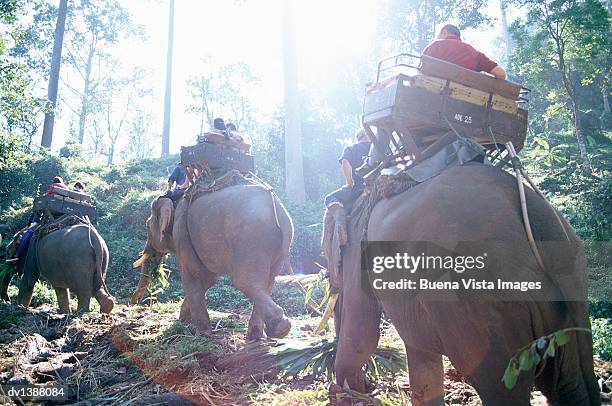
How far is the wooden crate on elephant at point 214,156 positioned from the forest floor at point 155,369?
217cm

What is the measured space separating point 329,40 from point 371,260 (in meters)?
27.5

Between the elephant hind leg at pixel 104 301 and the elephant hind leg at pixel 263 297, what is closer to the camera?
the elephant hind leg at pixel 263 297

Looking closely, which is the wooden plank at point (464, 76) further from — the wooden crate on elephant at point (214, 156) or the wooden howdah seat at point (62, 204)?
the wooden howdah seat at point (62, 204)

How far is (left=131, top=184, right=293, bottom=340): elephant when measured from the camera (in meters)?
5.99

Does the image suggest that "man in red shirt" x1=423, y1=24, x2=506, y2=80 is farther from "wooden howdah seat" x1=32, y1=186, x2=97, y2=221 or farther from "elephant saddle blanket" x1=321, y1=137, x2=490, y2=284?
"wooden howdah seat" x1=32, y1=186, x2=97, y2=221

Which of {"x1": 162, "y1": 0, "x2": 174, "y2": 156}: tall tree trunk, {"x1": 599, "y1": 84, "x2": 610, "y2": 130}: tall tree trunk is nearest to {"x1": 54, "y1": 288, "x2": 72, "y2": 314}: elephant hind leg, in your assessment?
{"x1": 162, "y1": 0, "x2": 174, "y2": 156}: tall tree trunk

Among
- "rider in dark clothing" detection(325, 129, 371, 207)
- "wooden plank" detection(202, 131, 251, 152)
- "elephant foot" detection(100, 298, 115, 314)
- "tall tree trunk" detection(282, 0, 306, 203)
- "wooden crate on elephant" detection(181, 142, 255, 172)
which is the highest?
"tall tree trunk" detection(282, 0, 306, 203)

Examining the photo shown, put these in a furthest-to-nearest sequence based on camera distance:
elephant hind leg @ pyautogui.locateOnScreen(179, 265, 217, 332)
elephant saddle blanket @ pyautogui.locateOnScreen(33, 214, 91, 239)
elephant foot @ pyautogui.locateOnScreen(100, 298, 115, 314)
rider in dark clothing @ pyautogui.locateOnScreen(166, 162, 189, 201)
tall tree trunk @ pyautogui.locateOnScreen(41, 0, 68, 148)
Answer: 1. tall tree trunk @ pyautogui.locateOnScreen(41, 0, 68, 148)
2. elephant saddle blanket @ pyautogui.locateOnScreen(33, 214, 91, 239)
3. elephant foot @ pyautogui.locateOnScreen(100, 298, 115, 314)
4. rider in dark clothing @ pyautogui.locateOnScreen(166, 162, 189, 201)
5. elephant hind leg @ pyautogui.locateOnScreen(179, 265, 217, 332)

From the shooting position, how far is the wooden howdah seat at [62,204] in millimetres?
9938

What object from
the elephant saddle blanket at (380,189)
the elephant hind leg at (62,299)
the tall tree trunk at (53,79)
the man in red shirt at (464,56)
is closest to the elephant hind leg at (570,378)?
the elephant saddle blanket at (380,189)

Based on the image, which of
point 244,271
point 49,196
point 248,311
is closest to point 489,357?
point 244,271

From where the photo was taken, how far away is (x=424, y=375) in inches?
155

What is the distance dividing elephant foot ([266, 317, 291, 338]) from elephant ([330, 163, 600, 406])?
2.24 m

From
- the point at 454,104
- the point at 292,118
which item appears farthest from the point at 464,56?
the point at 292,118
